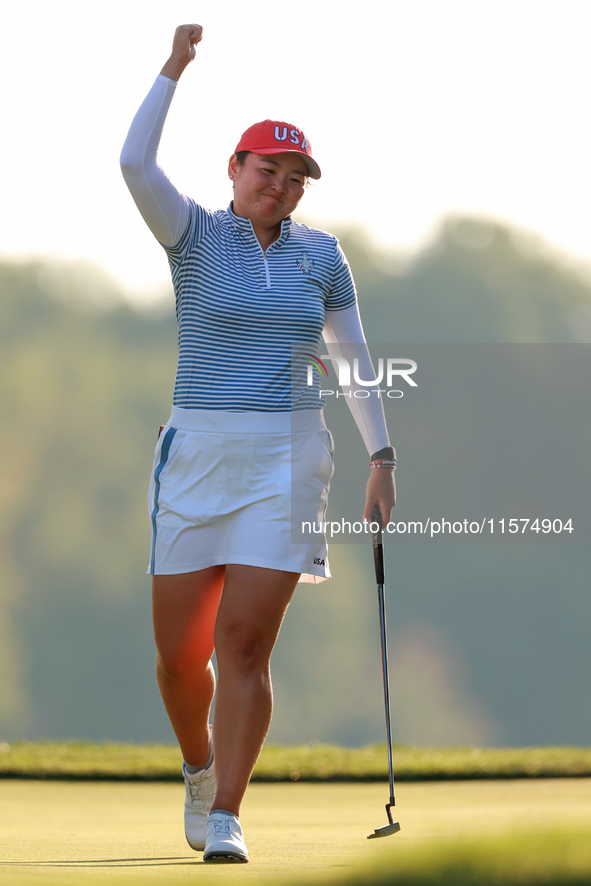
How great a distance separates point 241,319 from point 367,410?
0.52 metres

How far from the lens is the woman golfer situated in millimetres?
3393

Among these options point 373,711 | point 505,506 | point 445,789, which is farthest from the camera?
point 373,711

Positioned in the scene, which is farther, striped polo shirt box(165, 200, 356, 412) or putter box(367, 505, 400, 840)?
putter box(367, 505, 400, 840)

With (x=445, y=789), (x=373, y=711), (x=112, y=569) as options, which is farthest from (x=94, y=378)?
(x=445, y=789)

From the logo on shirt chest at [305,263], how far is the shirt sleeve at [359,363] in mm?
189

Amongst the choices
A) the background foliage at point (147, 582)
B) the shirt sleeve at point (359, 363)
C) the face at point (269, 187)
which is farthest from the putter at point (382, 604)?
the background foliage at point (147, 582)

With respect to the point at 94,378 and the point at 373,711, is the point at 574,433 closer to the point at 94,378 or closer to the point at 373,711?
the point at 373,711

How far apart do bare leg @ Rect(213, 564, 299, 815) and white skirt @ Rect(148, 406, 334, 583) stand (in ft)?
0.21

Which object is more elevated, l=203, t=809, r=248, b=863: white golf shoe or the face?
the face

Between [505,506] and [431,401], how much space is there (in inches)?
15.3

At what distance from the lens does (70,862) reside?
3.15m

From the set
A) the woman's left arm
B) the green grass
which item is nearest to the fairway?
the green grass

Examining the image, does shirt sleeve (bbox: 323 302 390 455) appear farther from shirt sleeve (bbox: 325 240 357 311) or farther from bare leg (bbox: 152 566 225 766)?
bare leg (bbox: 152 566 225 766)

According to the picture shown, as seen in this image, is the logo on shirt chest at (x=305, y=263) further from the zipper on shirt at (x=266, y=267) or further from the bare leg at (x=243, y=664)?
the bare leg at (x=243, y=664)
